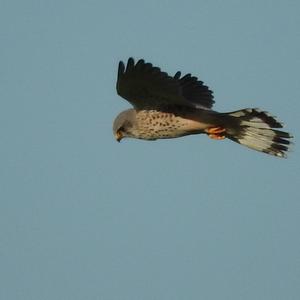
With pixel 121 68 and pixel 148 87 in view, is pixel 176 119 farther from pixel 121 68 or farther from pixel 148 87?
pixel 121 68

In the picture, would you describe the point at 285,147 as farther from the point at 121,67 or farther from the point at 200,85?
the point at 121,67

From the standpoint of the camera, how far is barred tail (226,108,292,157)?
34.9 feet

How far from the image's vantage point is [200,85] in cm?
1134

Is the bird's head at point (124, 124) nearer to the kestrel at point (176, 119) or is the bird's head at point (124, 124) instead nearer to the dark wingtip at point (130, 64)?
the kestrel at point (176, 119)

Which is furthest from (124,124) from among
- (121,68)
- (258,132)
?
(258,132)

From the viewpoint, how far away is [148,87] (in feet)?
33.8

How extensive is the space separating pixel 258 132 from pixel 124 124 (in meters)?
1.60

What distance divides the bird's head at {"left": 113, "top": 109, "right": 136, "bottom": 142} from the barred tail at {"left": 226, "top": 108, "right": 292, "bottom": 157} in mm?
1145

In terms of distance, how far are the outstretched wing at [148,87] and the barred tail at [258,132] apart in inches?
19.8

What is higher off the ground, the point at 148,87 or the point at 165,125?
the point at 148,87

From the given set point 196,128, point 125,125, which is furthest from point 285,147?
point 125,125

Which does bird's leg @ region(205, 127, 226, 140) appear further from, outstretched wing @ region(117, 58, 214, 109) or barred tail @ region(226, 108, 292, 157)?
outstretched wing @ region(117, 58, 214, 109)

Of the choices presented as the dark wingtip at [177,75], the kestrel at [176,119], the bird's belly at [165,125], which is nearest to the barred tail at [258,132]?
the kestrel at [176,119]

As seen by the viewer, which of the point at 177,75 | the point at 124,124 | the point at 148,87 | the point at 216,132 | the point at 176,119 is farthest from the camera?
the point at 177,75
